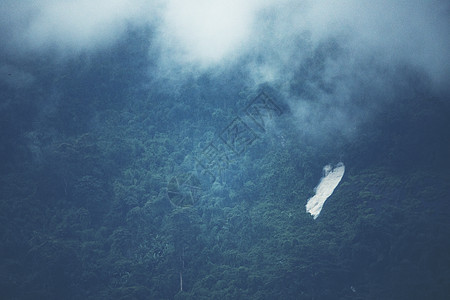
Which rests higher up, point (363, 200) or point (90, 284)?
point (90, 284)

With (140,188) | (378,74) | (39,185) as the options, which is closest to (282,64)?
(378,74)

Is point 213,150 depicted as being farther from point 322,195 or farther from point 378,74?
point 378,74

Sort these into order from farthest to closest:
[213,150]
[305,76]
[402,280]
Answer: [305,76], [213,150], [402,280]

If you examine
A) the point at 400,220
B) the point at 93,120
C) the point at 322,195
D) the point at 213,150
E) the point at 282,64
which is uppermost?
the point at 93,120

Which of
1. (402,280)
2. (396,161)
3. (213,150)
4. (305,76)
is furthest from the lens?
(305,76)

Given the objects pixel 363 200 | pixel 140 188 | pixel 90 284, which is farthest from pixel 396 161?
pixel 90 284

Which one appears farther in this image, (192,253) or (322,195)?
(322,195)
